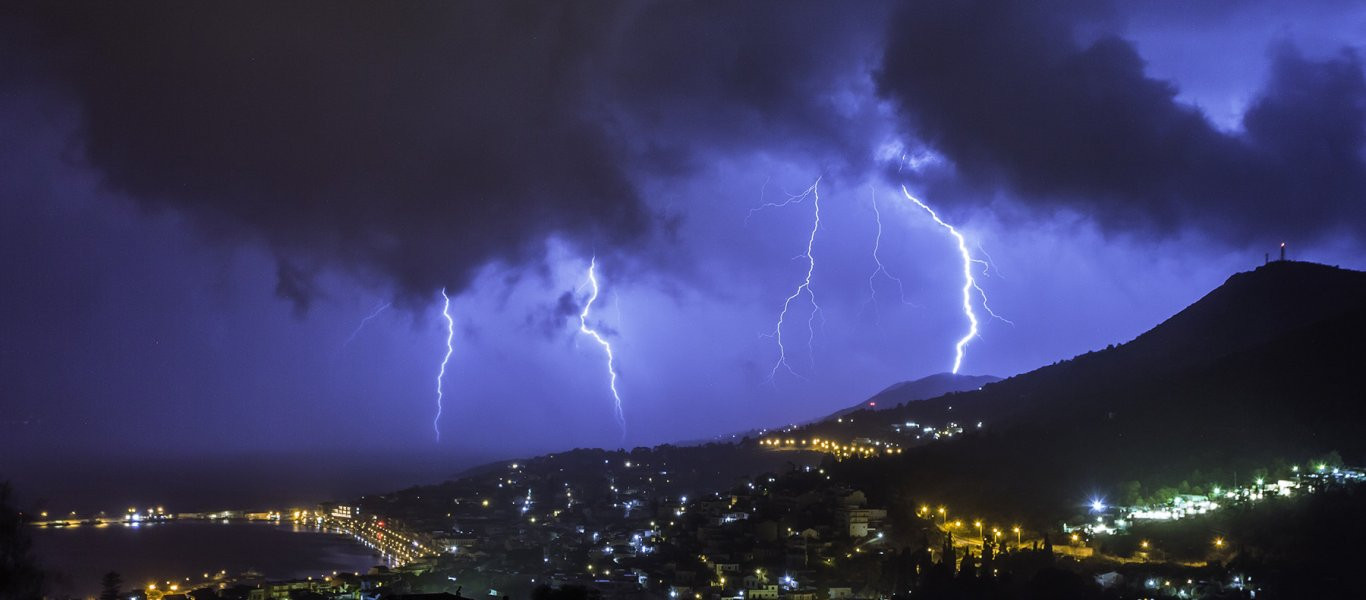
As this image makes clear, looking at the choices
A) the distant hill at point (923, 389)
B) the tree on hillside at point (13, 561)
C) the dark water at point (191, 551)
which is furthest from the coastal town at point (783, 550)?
the distant hill at point (923, 389)

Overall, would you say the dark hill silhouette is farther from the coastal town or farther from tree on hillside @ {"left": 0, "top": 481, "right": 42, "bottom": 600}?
tree on hillside @ {"left": 0, "top": 481, "right": 42, "bottom": 600}

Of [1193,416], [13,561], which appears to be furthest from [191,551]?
[1193,416]

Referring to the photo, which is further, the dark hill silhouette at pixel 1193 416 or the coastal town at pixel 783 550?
the dark hill silhouette at pixel 1193 416

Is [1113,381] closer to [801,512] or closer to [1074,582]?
[801,512]

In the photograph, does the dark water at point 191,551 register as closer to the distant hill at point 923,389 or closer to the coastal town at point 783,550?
the coastal town at point 783,550

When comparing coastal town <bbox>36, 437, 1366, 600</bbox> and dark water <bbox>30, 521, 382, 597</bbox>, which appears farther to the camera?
dark water <bbox>30, 521, 382, 597</bbox>

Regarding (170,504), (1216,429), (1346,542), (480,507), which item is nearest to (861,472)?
(1216,429)

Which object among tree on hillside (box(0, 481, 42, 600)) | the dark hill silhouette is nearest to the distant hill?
the dark hill silhouette
